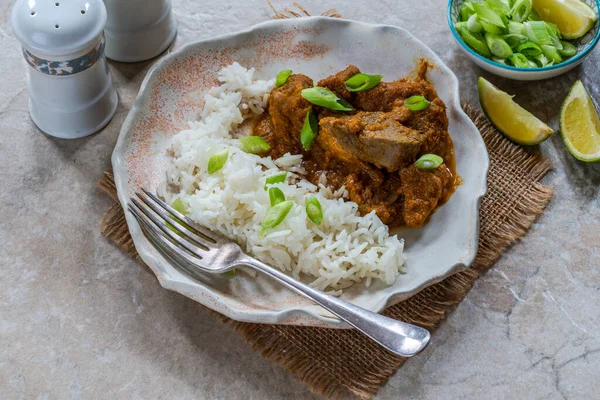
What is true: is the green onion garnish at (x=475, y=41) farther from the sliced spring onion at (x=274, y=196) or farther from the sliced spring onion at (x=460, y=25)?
the sliced spring onion at (x=274, y=196)

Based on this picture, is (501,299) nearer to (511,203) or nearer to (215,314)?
(511,203)

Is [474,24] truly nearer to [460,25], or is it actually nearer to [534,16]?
[460,25]

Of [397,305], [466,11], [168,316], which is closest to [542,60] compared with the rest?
[466,11]

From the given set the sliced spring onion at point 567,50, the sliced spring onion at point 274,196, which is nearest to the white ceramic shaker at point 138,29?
the sliced spring onion at point 274,196

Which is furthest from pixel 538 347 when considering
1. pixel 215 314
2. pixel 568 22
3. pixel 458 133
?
pixel 568 22

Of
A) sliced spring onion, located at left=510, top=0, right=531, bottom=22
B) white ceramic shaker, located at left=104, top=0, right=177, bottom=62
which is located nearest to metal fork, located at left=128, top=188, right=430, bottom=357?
white ceramic shaker, located at left=104, top=0, right=177, bottom=62
